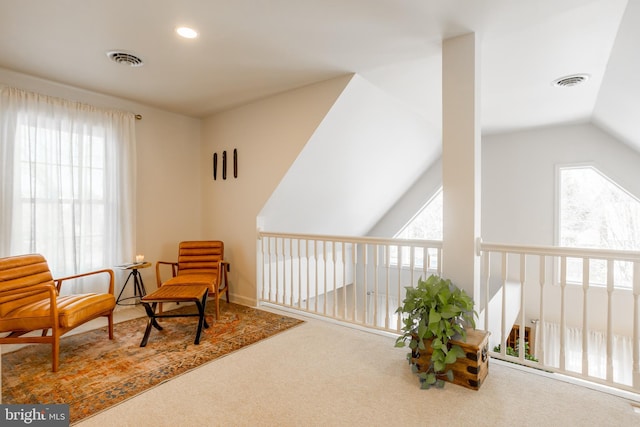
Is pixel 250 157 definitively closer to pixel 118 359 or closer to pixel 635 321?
pixel 118 359

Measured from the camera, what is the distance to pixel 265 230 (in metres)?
4.12

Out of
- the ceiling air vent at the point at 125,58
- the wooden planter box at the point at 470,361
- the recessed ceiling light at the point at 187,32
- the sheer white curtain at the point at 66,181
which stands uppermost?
the recessed ceiling light at the point at 187,32

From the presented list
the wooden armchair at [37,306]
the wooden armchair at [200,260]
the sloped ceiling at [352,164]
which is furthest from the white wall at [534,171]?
the wooden armchair at [37,306]

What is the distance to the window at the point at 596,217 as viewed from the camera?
4.62m

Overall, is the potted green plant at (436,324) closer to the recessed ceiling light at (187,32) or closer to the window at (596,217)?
the recessed ceiling light at (187,32)

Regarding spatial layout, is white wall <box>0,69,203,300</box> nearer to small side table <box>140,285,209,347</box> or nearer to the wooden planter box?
small side table <box>140,285,209,347</box>

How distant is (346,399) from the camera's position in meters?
2.04

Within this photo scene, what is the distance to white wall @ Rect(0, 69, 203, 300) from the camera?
4.08 metres

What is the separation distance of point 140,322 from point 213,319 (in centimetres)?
74

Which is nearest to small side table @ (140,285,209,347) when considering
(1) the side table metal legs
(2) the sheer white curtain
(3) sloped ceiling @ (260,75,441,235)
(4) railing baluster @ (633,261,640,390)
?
(1) the side table metal legs

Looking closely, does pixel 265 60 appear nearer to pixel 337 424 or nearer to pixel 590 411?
pixel 337 424

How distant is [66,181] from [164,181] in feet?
3.60

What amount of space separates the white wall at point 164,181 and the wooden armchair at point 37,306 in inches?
44.2

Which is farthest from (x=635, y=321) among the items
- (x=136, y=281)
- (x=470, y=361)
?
(x=136, y=281)
